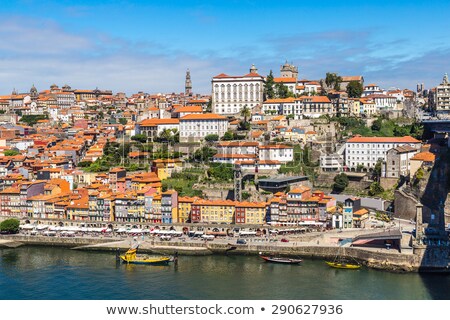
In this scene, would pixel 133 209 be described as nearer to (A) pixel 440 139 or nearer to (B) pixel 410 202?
(B) pixel 410 202

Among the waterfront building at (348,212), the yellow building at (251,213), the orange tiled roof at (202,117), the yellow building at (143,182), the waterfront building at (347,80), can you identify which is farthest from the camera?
the waterfront building at (347,80)

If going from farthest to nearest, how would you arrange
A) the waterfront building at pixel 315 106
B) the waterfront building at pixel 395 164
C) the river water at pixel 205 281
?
the waterfront building at pixel 315 106 → the waterfront building at pixel 395 164 → the river water at pixel 205 281

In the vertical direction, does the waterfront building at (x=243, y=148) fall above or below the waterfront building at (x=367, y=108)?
below

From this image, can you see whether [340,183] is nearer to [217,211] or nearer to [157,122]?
[217,211]

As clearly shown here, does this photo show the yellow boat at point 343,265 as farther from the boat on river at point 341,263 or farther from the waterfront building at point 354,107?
the waterfront building at point 354,107

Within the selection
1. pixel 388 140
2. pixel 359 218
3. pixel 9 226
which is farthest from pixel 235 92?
pixel 9 226

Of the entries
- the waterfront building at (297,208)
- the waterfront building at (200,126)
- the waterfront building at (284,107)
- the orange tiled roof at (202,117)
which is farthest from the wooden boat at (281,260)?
the waterfront building at (284,107)
